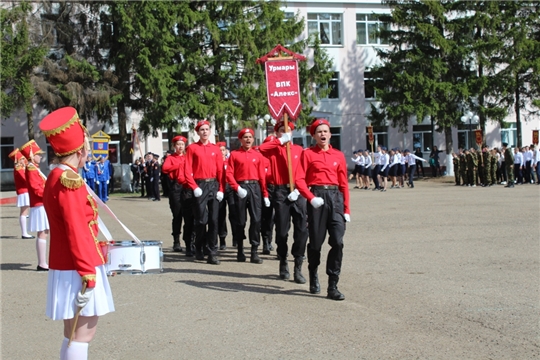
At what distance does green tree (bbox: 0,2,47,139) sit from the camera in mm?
35750

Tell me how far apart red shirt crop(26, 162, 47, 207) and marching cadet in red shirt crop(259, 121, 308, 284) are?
3.68 m

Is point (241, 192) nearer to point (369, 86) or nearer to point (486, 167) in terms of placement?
point (486, 167)

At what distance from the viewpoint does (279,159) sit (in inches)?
425

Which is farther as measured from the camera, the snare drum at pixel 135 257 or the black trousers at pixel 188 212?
the black trousers at pixel 188 212

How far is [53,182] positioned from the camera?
15.5ft

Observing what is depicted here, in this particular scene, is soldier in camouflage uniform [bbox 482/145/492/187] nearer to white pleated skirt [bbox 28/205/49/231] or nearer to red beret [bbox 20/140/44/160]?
red beret [bbox 20/140/44/160]

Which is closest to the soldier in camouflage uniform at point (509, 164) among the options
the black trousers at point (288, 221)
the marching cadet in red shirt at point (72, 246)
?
the black trousers at point (288, 221)

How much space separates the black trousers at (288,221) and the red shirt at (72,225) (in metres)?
5.00

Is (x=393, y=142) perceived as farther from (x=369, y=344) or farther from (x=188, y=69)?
(x=369, y=344)

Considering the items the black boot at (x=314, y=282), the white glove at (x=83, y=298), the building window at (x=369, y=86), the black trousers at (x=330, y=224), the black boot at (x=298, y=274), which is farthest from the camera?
the building window at (x=369, y=86)

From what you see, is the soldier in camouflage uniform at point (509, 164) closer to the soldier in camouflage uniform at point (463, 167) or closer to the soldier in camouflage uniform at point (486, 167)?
the soldier in camouflage uniform at point (486, 167)

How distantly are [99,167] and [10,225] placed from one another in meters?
10.0

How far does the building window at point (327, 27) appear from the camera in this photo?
50531mm

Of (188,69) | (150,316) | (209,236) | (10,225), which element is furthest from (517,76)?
(150,316)
